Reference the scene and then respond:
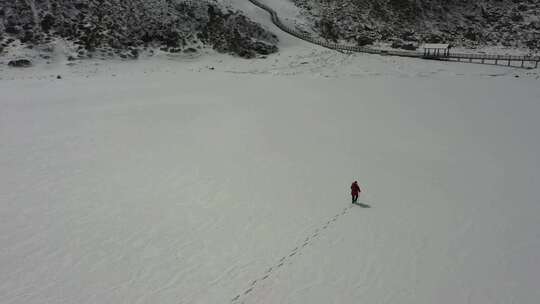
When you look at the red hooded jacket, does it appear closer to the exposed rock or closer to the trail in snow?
the trail in snow

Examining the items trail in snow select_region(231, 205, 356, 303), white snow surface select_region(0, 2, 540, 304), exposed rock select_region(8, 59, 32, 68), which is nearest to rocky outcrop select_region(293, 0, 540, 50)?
white snow surface select_region(0, 2, 540, 304)

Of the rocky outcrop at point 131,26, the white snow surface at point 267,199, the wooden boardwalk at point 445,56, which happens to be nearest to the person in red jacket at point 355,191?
the white snow surface at point 267,199

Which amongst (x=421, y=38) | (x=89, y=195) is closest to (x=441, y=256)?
(x=89, y=195)

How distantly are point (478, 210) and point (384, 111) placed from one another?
16.4 m

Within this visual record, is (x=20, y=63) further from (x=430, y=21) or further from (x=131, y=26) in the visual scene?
(x=430, y=21)

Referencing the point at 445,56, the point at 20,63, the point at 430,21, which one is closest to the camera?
the point at 20,63

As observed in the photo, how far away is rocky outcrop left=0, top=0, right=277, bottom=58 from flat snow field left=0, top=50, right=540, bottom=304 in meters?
19.6

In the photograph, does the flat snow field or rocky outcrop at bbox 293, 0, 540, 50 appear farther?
rocky outcrop at bbox 293, 0, 540, 50

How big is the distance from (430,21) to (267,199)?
215ft

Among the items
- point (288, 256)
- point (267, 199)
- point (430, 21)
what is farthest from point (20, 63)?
point (430, 21)

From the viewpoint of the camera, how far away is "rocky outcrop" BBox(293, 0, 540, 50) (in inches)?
2549

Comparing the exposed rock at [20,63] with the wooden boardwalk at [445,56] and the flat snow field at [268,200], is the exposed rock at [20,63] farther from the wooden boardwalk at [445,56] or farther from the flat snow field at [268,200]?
the wooden boardwalk at [445,56]

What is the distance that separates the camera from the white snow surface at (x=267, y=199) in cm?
1120

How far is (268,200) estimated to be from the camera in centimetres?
1633
